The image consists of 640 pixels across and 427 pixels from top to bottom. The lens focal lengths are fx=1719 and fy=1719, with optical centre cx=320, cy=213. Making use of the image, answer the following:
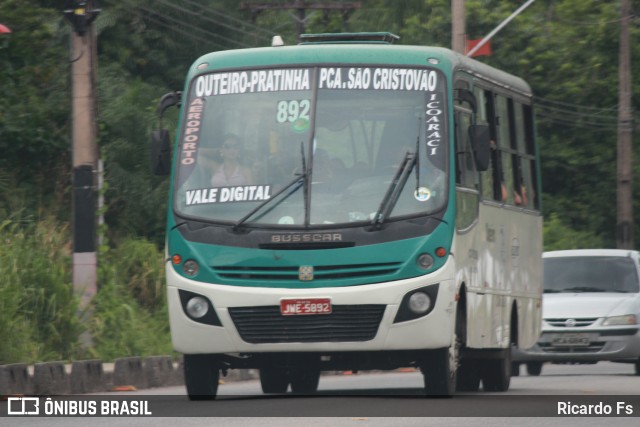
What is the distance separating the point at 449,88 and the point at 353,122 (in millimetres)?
890

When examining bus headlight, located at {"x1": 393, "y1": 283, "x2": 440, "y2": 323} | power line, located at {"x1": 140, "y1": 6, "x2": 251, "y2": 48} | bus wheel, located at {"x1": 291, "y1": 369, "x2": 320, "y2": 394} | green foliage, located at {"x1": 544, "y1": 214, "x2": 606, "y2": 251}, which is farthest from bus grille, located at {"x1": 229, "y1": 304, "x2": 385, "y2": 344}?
green foliage, located at {"x1": 544, "y1": 214, "x2": 606, "y2": 251}

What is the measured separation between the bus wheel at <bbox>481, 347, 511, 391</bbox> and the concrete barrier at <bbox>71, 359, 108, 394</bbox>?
3.97 metres

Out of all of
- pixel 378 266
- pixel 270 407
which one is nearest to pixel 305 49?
pixel 378 266

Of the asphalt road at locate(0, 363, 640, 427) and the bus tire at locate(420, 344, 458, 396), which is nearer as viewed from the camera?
the asphalt road at locate(0, 363, 640, 427)

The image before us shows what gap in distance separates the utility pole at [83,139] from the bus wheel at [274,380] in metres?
3.22

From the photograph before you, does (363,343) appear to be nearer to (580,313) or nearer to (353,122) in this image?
(353,122)

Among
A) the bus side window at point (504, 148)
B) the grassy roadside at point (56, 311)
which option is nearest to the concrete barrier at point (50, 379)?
the grassy roadside at point (56, 311)

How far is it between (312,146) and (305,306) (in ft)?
4.60

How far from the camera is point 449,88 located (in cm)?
1447

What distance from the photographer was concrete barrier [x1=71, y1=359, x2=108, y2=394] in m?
16.2

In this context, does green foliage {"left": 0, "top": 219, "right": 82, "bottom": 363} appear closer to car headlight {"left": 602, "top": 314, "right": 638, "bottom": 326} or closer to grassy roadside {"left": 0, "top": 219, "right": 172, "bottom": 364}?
grassy roadside {"left": 0, "top": 219, "right": 172, "bottom": 364}

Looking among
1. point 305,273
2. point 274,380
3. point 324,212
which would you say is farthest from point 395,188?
point 274,380

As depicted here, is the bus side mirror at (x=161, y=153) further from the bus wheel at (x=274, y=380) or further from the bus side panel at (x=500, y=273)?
the bus wheel at (x=274, y=380)

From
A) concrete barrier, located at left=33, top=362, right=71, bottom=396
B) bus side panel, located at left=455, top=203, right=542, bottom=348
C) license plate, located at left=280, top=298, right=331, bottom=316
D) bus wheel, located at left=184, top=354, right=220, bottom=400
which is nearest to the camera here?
license plate, located at left=280, top=298, right=331, bottom=316
